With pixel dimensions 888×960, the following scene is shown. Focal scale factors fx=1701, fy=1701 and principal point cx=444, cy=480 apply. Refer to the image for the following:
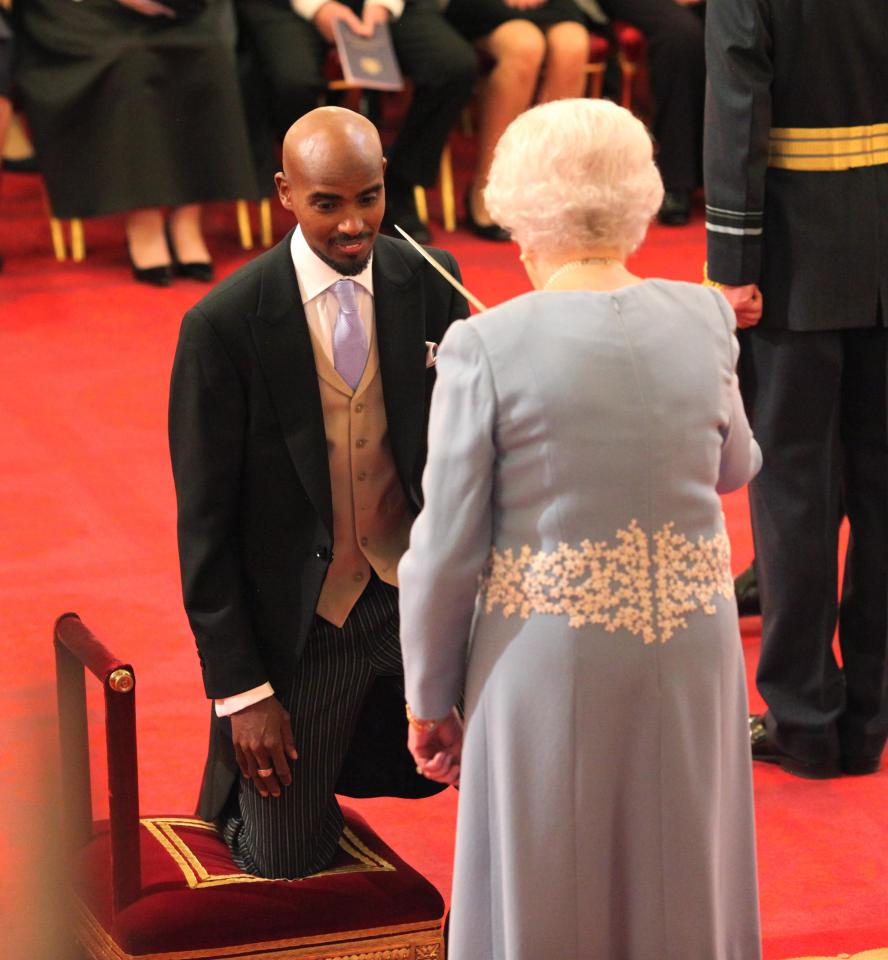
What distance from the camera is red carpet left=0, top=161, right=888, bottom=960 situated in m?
3.27

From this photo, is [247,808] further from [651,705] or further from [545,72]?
[545,72]

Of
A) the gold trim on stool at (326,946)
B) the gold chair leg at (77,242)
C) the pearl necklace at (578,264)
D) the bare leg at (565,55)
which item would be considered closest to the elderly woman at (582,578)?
the pearl necklace at (578,264)

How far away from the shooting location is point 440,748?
97.9 inches

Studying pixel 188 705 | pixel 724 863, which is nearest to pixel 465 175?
pixel 188 705

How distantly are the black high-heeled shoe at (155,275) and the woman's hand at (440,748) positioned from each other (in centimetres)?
460

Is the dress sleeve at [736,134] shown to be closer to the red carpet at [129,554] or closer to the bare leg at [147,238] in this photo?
the red carpet at [129,554]

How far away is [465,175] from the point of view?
8250 mm

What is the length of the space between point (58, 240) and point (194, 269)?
2.00 ft

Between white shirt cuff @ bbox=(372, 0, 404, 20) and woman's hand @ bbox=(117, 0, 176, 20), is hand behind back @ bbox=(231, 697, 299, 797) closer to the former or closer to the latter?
woman's hand @ bbox=(117, 0, 176, 20)

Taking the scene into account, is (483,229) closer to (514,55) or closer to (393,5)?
(514,55)

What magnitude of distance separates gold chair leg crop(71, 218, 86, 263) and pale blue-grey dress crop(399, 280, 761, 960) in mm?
4986

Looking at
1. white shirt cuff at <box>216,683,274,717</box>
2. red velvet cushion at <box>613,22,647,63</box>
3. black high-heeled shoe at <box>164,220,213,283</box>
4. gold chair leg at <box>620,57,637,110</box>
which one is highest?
red velvet cushion at <box>613,22,647,63</box>

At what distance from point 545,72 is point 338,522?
524cm

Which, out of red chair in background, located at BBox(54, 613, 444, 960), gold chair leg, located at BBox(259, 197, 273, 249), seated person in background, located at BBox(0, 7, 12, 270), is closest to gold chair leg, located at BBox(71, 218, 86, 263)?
seated person in background, located at BBox(0, 7, 12, 270)
